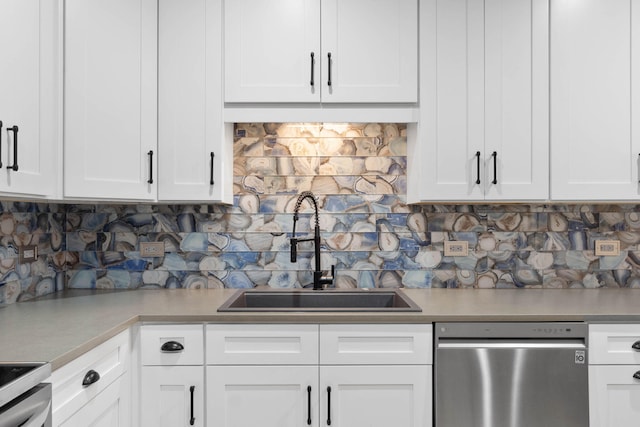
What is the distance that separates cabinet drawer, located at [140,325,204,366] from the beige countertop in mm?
44

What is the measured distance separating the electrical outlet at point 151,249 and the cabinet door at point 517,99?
5.42ft

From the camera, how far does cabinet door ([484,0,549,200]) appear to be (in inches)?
82.7

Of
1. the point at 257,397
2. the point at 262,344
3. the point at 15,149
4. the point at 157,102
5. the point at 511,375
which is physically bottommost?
the point at 257,397

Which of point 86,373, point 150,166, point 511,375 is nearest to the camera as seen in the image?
point 86,373

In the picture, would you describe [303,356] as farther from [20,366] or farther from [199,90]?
[199,90]

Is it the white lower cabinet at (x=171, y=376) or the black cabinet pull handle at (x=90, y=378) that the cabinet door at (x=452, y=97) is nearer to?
the white lower cabinet at (x=171, y=376)

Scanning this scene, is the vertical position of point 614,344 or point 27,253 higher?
point 27,253

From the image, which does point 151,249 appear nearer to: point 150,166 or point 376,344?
point 150,166

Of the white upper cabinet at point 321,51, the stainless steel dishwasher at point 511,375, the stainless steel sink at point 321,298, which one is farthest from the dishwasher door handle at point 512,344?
the white upper cabinet at point 321,51

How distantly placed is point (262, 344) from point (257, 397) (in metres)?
0.21

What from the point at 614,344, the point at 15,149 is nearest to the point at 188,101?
the point at 15,149

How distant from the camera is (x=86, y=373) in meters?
1.40

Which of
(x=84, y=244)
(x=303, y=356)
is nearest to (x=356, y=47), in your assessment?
(x=303, y=356)

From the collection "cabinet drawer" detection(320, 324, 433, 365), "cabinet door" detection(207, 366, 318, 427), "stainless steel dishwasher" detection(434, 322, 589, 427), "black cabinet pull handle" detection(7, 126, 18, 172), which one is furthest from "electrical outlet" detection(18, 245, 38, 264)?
"stainless steel dishwasher" detection(434, 322, 589, 427)
